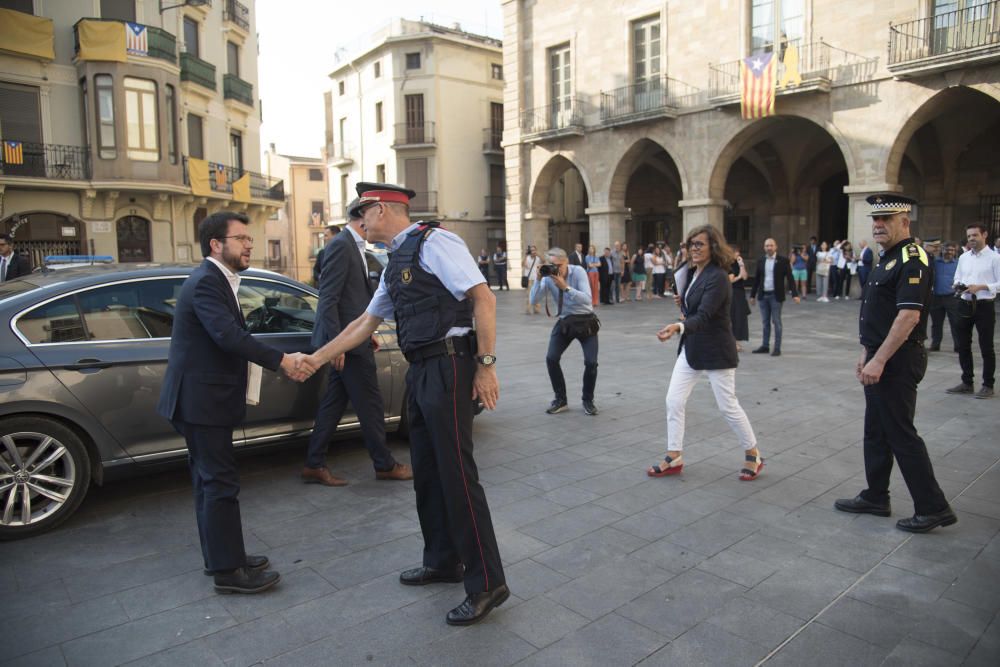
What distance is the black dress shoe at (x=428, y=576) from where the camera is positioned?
3.60m

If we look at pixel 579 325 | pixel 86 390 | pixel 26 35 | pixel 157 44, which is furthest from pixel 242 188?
pixel 86 390

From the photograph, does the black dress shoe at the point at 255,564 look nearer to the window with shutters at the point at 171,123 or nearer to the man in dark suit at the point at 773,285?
the man in dark suit at the point at 773,285

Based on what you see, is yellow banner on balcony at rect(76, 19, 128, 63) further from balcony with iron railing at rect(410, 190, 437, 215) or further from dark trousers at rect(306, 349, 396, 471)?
dark trousers at rect(306, 349, 396, 471)

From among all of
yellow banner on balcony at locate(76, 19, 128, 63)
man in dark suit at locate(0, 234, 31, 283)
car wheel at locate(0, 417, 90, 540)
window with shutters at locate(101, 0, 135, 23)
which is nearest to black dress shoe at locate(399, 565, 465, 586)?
car wheel at locate(0, 417, 90, 540)

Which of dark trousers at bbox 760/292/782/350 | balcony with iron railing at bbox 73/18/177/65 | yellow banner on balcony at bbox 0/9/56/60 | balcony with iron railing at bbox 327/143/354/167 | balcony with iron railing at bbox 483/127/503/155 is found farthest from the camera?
balcony with iron railing at bbox 327/143/354/167

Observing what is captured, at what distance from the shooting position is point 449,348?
10.6ft

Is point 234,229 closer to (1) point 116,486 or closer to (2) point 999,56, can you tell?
(1) point 116,486

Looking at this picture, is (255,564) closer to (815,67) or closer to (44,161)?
(815,67)

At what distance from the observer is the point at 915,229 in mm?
25422

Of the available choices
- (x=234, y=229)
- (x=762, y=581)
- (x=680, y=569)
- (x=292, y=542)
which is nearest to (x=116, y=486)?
(x=292, y=542)

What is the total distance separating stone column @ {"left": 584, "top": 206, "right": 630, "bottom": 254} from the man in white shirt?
19.1 m

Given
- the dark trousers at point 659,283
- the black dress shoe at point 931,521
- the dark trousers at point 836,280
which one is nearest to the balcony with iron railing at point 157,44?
the dark trousers at point 659,283

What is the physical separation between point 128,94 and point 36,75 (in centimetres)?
255

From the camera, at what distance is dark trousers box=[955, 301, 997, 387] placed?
26.1 ft
